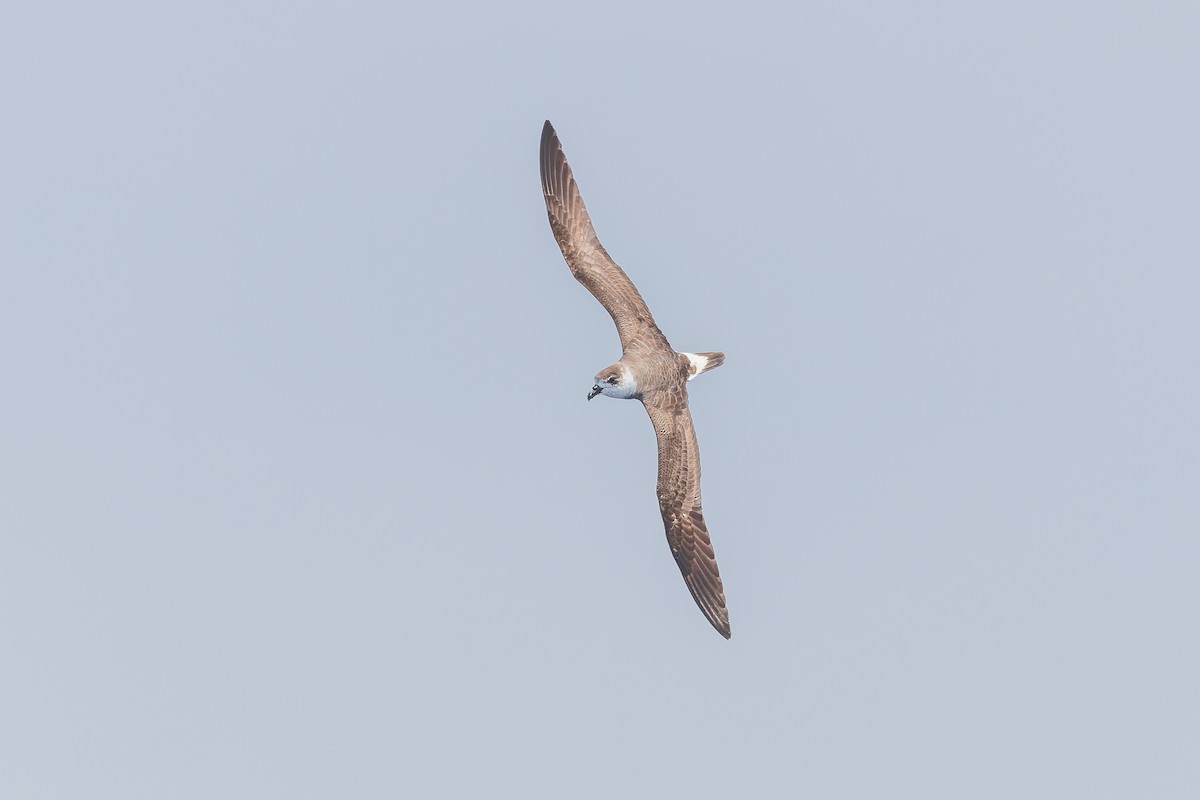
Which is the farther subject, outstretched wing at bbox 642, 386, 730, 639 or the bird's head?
outstretched wing at bbox 642, 386, 730, 639

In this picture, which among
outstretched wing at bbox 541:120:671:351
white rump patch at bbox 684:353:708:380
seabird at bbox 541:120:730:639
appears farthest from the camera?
white rump patch at bbox 684:353:708:380

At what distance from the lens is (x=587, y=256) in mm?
44781

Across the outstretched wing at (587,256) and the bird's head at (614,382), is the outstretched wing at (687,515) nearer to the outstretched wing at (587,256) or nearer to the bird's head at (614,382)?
the bird's head at (614,382)

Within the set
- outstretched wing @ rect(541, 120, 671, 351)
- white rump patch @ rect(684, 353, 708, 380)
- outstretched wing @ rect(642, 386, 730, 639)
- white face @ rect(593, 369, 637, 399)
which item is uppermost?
outstretched wing @ rect(541, 120, 671, 351)

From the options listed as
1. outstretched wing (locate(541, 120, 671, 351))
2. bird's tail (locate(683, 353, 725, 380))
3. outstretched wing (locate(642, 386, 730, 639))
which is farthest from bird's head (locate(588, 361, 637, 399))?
bird's tail (locate(683, 353, 725, 380))

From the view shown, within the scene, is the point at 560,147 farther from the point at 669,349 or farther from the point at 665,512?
the point at 665,512

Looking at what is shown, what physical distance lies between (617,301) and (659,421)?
367cm

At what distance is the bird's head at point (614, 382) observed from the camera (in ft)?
135

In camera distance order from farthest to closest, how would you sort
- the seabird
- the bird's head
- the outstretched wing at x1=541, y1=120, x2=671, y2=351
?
the outstretched wing at x1=541, y1=120, x2=671, y2=351 < the seabird < the bird's head

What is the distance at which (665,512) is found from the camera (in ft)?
137

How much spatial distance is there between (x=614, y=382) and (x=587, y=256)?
4975mm

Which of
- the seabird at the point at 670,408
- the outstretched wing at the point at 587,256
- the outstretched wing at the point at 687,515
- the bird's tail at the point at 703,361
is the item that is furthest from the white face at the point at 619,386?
the bird's tail at the point at 703,361

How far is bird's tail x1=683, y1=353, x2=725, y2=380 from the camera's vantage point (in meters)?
43.7

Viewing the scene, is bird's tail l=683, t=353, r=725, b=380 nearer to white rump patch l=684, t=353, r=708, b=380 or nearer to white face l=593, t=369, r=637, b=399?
white rump patch l=684, t=353, r=708, b=380
